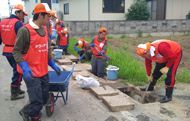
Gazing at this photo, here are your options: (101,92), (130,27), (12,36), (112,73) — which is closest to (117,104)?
(101,92)

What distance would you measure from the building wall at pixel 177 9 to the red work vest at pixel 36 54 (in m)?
16.9

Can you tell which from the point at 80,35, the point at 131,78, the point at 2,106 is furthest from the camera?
the point at 80,35

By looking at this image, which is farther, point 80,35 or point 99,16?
point 99,16

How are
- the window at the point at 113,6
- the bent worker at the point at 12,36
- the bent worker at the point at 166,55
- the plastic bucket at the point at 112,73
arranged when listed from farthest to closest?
the window at the point at 113,6 < the plastic bucket at the point at 112,73 < the bent worker at the point at 12,36 < the bent worker at the point at 166,55

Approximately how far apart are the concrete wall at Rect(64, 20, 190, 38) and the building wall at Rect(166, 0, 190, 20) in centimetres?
213

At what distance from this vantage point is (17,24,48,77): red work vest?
307cm

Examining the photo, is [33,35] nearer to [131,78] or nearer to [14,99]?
[14,99]

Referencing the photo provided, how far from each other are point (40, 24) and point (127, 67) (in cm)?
401

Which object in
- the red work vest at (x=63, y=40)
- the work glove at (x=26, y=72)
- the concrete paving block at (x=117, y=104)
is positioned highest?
the red work vest at (x=63, y=40)

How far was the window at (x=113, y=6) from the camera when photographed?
56.1 feet

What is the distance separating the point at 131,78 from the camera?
247 inches

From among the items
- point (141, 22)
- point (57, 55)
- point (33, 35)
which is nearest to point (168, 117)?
point (33, 35)

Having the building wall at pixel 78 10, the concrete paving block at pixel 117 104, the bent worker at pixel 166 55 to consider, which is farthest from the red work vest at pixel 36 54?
the building wall at pixel 78 10

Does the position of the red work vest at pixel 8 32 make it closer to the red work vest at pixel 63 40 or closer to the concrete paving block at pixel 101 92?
the concrete paving block at pixel 101 92
